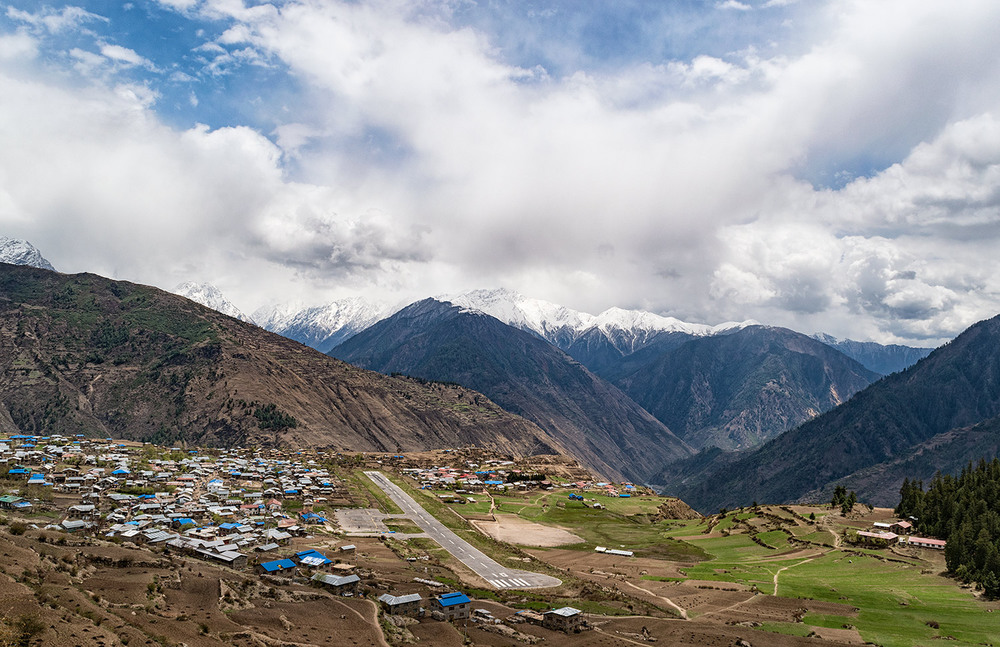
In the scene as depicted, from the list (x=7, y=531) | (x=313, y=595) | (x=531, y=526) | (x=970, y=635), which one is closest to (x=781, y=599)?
(x=970, y=635)

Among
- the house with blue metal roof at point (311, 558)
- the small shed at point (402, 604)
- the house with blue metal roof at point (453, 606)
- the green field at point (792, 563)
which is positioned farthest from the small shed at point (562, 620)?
the house with blue metal roof at point (311, 558)

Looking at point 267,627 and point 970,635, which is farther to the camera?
point 970,635

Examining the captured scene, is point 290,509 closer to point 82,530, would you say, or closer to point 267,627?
point 82,530

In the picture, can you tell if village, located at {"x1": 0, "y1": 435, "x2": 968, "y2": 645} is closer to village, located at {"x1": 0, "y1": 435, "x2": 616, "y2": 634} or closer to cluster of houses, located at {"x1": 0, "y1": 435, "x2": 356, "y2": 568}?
village, located at {"x1": 0, "y1": 435, "x2": 616, "y2": 634}

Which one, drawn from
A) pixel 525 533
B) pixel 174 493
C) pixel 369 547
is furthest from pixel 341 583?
pixel 525 533

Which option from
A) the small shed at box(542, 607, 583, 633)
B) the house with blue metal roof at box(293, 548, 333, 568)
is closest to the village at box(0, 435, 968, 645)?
the small shed at box(542, 607, 583, 633)

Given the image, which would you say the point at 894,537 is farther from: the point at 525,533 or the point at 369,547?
the point at 369,547
